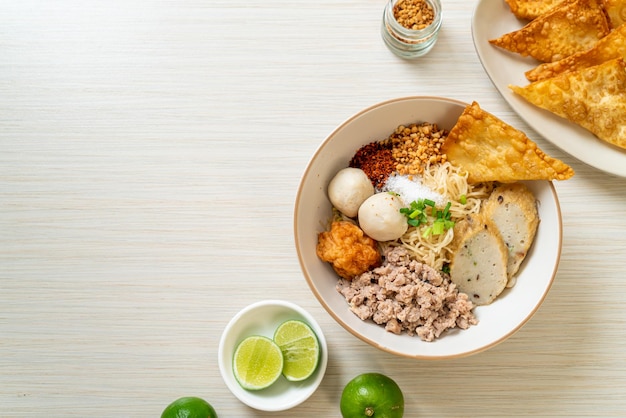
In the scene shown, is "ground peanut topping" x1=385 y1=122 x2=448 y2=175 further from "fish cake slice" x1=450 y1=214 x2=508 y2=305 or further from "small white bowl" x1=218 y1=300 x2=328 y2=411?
"small white bowl" x1=218 y1=300 x2=328 y2=411

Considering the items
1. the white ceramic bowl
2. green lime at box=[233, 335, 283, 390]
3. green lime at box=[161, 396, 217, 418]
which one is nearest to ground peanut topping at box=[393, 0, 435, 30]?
the white ceramic bowl

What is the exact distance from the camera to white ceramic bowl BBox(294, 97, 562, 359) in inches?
87.4

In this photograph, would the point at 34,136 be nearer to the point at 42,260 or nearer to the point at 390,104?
the point at 42,260

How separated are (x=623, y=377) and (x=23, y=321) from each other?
2.54 meters

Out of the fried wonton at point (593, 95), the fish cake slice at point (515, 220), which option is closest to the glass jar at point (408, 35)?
the fried wonton at point (593, 95)

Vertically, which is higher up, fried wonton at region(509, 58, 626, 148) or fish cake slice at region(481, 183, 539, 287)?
fried wonton at region(509, 58, 626, 148)

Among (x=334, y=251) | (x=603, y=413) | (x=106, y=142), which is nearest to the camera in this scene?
(x=334, y=251)

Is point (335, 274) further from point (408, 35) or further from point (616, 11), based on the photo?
point (616, 11)

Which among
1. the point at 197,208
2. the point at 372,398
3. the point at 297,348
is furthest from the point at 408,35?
the point at 372,398

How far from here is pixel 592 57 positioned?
2.50 metres

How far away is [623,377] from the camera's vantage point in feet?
8.21

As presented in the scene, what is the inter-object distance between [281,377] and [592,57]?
183 centimetres

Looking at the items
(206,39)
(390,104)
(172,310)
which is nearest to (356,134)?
(390,104)

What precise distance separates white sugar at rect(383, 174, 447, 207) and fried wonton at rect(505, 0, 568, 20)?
0.87 metres
